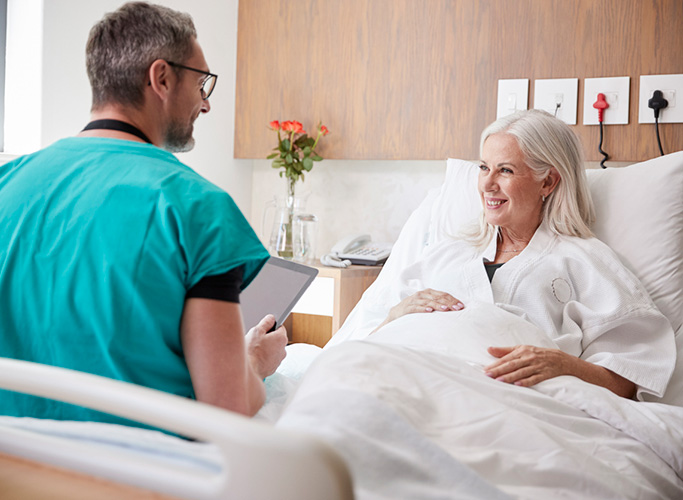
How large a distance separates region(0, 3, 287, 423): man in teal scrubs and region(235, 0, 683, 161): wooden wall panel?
1.94 m

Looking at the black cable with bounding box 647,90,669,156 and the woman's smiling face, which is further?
the black cable with bounding box 647,90,669,156

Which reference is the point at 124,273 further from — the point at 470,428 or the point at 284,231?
the point at 284,231

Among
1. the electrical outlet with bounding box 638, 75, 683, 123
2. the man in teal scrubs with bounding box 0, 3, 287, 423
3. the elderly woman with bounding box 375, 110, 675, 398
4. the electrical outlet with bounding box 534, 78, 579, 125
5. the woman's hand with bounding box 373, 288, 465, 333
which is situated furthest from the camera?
the electrical outlet with bounding box 534, 78, 579, 125

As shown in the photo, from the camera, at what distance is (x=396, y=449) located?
0.86m

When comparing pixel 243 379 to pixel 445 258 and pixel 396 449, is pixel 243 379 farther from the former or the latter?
pixel 445 258

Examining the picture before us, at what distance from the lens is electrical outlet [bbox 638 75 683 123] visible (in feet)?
7.78

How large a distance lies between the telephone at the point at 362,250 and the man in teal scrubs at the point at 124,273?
1727mm

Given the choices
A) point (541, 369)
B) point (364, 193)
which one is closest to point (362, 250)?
point (364, 193)

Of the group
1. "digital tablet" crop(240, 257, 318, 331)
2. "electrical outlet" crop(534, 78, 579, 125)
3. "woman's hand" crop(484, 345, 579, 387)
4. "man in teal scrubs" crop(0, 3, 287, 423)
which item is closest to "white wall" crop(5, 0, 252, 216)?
"digital tablet" crop(240, 257, 318, 331)

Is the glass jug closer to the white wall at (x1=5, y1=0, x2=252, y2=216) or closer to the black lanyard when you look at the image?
the white wall at (x1=5, y1=0, x2=252, y2=216)

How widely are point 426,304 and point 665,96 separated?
1322mm

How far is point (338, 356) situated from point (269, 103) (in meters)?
2.38

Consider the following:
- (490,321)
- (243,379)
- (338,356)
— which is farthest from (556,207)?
(243,379)

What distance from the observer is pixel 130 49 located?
3.62ft
